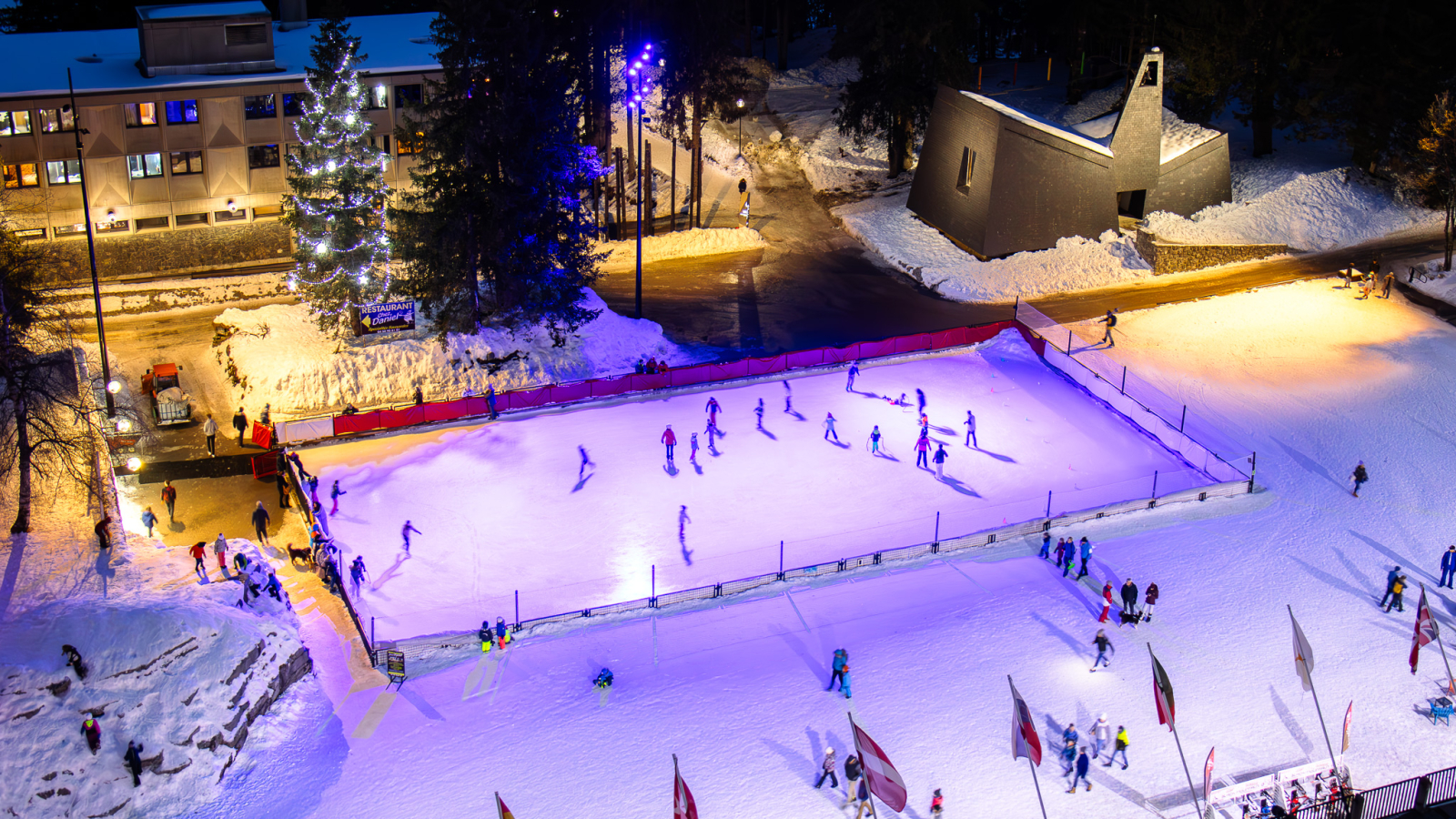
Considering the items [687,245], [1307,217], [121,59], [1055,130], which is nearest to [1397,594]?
[1055,130]

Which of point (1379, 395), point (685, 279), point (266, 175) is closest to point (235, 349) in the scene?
point (266, 175)

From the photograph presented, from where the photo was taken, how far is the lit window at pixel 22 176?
149 feet

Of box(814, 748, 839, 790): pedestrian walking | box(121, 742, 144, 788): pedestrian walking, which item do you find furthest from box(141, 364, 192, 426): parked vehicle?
box(814, 748, 839, 790): pedestrian walking

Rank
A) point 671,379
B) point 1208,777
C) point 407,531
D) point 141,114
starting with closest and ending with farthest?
point 1208,777 < point 407,531 < point 671,379 < point 141,114

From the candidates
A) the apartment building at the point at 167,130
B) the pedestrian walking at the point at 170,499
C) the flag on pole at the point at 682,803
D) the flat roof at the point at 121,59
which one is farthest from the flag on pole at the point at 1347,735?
the apartment building at the point at 167,130

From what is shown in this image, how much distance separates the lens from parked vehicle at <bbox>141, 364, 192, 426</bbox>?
3788 centimetres

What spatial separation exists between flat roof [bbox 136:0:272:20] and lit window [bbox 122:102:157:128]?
3.31 meters

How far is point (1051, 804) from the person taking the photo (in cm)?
2327

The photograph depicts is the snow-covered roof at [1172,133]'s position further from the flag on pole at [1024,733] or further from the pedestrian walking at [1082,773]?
the flag on pole at [1024,733]

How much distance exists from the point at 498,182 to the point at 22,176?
2010cm

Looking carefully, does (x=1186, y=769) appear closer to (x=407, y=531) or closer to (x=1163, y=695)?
(x=1163, y=695)

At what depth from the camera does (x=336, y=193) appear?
38.5 meters

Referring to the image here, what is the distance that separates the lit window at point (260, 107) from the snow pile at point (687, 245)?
14254 millimetres

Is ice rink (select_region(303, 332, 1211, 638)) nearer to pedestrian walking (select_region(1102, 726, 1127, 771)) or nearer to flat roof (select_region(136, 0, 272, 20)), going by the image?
pedestrian walking (select_region(1102, 726, 1127, 771))
